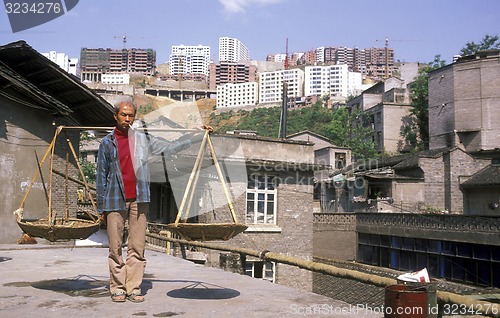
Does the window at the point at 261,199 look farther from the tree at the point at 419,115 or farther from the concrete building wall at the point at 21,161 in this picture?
the tree at the point at 419,115

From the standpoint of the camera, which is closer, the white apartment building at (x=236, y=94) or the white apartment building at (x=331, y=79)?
the white apartment building at (x=236, y=94)

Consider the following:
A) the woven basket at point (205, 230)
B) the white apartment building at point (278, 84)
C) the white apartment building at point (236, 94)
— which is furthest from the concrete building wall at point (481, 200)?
the white apartment building at point (278, 84)

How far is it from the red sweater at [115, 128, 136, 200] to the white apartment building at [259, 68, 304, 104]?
131606mm

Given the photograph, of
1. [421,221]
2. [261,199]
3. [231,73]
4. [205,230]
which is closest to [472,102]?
[421,221]

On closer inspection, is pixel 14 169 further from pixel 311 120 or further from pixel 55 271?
pixel 311 120

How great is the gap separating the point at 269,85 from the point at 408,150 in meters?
91.7

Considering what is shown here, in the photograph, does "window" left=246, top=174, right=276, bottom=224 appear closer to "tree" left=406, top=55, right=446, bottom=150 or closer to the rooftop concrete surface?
the rooftop concrete surface

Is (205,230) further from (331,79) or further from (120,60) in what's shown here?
(120,60)

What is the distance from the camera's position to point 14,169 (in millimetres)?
13750

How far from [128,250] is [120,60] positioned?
17648cm

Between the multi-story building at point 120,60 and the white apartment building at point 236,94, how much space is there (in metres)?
35.6

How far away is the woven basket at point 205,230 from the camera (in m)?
5.38

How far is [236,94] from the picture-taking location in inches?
5389

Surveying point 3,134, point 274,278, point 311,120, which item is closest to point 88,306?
point 3,134
